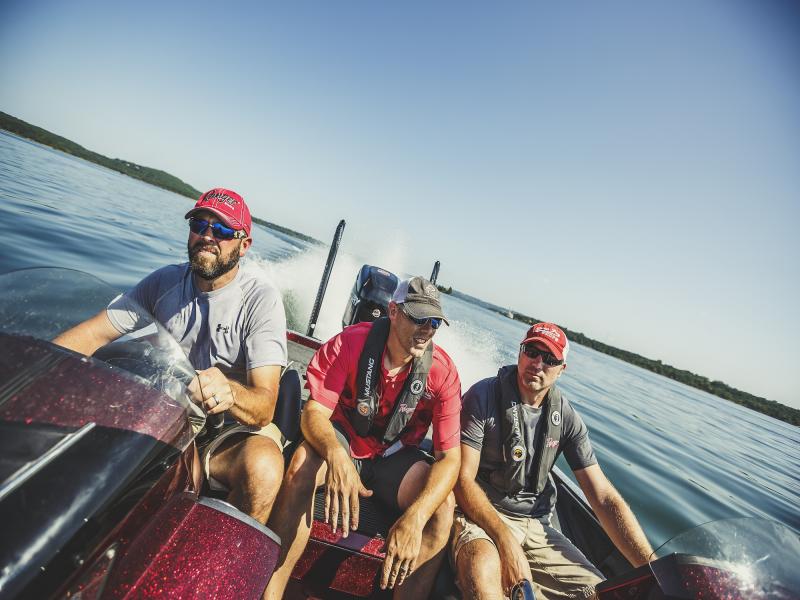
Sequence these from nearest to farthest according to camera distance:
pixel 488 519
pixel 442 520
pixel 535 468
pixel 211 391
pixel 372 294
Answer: pixel 211 391 < pixel 442 520 < pixel 488 519 < pixel 535 468 < pixel 372 294

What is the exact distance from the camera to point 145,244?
1222 centimetres

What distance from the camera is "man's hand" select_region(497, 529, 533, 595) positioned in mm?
1922

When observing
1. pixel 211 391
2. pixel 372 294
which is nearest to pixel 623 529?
pixel 211 391

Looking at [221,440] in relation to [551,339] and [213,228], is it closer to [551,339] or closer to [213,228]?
[213,228]

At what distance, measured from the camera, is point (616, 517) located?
8.13ft

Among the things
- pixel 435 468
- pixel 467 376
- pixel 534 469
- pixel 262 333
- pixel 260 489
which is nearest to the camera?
pixel 260 489

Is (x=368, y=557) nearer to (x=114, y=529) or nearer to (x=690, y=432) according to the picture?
(x=114, y=529)

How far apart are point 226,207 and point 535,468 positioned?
106 inches

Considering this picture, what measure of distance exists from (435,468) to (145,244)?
1346 cm

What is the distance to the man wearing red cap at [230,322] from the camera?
193cm

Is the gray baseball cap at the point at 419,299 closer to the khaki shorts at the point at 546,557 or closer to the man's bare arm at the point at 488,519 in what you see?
the man's bare arm at the point at 488,519

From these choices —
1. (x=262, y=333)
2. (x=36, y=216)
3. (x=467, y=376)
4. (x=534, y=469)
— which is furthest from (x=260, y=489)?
(x=36, y=216)

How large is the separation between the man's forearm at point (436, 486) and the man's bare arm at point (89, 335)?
1.59 meters

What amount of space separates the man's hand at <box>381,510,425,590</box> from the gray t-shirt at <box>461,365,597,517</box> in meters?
0.79
